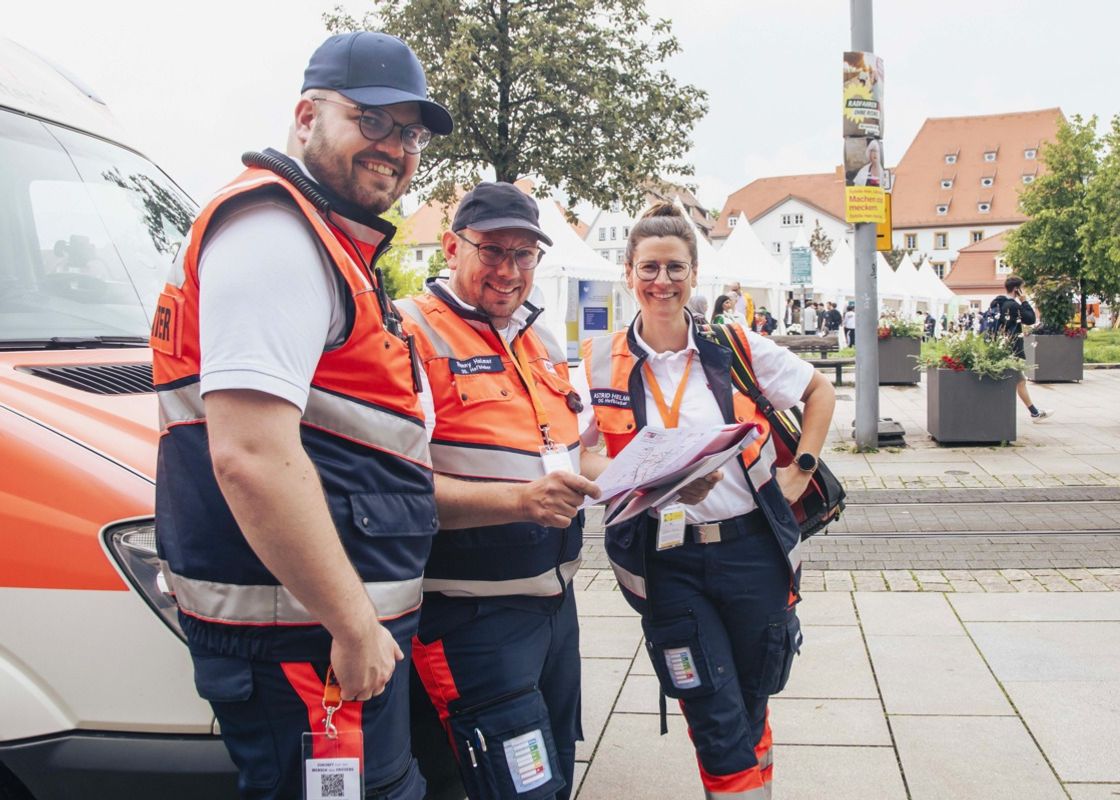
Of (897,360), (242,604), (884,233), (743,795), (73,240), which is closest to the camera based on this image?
(242,604)

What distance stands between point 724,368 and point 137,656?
1741 mm

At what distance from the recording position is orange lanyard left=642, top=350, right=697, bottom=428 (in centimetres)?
291

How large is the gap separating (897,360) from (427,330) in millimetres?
17230

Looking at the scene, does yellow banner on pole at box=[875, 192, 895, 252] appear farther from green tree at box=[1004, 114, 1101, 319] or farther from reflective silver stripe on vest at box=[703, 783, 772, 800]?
green tree at box=[1004, 114, 1101, 319]

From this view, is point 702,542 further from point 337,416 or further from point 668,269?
point 337,416

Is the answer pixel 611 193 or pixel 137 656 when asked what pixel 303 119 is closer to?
pixel 137 656

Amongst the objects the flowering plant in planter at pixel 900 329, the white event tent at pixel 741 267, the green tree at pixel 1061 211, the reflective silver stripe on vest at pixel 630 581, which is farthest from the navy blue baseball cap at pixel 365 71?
the green tree at pixel 1061 211

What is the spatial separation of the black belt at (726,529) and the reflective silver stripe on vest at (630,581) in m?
0.19

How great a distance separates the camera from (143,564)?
2.21 meters

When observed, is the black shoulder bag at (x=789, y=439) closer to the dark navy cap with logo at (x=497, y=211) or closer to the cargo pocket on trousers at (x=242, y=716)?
the dark navy cap with logo at (x=497, y=211)

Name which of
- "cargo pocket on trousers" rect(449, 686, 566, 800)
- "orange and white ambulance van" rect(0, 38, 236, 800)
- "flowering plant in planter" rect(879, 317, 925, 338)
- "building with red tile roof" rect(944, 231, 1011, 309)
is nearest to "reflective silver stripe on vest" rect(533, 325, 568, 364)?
"cargo pocket on trousers" rect(449, 686, 566, 800)

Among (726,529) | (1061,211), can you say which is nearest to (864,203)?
(726,529)

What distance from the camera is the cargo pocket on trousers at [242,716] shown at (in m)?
1.78

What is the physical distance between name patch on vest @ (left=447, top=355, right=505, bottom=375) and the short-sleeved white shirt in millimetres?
575
